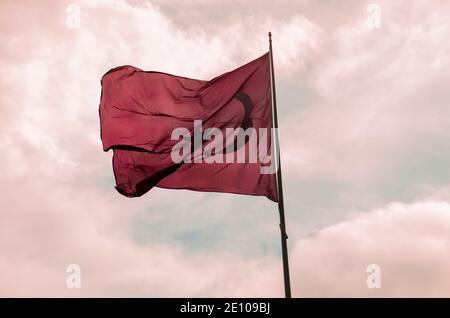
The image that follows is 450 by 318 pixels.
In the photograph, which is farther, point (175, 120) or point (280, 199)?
point (175, 120)

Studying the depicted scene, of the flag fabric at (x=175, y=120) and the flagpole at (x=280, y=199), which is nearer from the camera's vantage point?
the flagpole at (x=280, y=199)

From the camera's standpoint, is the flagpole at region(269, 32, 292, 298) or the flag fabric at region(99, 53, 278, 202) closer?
the flagpole at region(269, 32, 292, 298)

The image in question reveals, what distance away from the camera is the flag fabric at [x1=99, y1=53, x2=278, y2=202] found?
73.4 ft

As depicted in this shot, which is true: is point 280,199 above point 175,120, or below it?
below

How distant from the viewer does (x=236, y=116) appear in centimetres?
2267

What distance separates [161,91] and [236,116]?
2965 mm

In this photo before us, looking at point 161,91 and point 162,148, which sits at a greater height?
point 161,91

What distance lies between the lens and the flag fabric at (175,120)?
22.4m

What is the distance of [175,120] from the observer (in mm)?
23500
